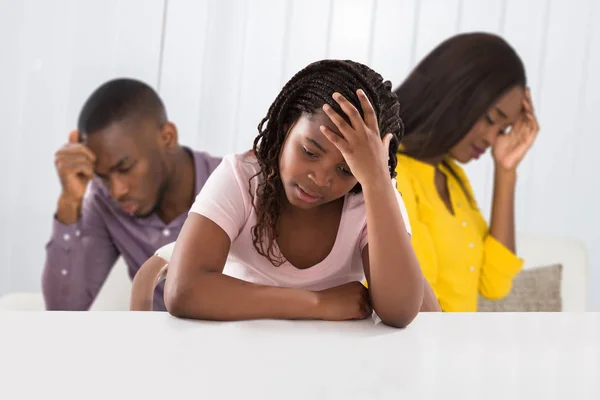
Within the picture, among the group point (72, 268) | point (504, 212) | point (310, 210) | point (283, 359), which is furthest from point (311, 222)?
point (72, 268)

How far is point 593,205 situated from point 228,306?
8.49 ft

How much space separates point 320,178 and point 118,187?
1261 mm

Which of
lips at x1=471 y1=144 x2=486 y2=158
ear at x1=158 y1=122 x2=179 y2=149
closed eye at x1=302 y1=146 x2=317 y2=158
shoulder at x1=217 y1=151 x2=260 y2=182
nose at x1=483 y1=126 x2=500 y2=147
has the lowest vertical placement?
ear at x1=158 y1=122 x2=179 y2=149

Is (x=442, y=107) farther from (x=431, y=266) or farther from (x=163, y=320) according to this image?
(x=163, y=320)

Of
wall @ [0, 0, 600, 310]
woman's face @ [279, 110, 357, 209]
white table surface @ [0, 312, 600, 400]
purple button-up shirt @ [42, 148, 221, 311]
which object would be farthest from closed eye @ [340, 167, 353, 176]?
wall @ [0, 0, 600, 310]

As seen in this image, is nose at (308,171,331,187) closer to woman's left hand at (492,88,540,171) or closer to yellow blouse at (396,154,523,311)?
yellow blouse at (396,154,523,311)

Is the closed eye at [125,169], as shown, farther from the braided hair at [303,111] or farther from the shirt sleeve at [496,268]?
the braided hair at [303,111]

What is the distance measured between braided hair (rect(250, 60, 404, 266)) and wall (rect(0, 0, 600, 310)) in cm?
188

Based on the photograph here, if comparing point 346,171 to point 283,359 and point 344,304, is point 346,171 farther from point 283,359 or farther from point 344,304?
point 283,359

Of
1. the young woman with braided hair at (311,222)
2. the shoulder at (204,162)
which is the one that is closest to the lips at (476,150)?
the shoulder at (204,162)

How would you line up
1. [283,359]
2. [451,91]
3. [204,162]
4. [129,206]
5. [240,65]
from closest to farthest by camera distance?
1. [283,359]
2. [451,91]
3. [129,206]
4. [204,162]
5. [240,65]

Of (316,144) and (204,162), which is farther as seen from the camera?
(204,162)

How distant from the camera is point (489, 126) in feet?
6.21

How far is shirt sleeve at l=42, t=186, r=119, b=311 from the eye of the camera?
205 cm
